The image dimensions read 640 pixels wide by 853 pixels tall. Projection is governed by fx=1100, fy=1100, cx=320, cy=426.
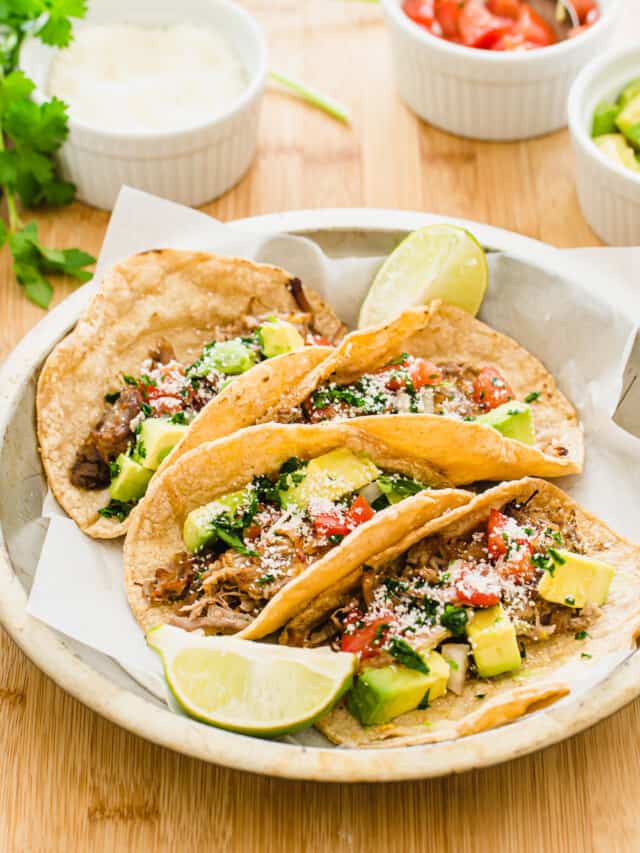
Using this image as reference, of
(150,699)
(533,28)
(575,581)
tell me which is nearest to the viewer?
(150,699)

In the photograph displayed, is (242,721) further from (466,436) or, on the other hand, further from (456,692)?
(466,436)

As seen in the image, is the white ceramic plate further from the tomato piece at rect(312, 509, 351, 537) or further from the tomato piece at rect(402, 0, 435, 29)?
the tomato piece at rect(402, 0, 435, 29)

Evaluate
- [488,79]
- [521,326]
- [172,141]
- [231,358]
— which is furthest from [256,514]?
[488,79]

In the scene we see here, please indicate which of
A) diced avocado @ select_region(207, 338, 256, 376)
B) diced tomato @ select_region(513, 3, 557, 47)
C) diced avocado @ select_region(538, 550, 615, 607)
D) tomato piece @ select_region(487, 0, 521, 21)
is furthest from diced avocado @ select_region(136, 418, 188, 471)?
tomato piece @ select_region(487, 0, 521, 21)

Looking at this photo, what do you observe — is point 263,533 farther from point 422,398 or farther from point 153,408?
point 422,398

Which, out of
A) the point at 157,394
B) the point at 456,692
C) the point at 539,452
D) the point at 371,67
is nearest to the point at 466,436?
the point at 539,452

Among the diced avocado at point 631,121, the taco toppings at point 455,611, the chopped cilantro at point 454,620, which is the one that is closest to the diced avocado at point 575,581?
the taco toppings at point 455,611
